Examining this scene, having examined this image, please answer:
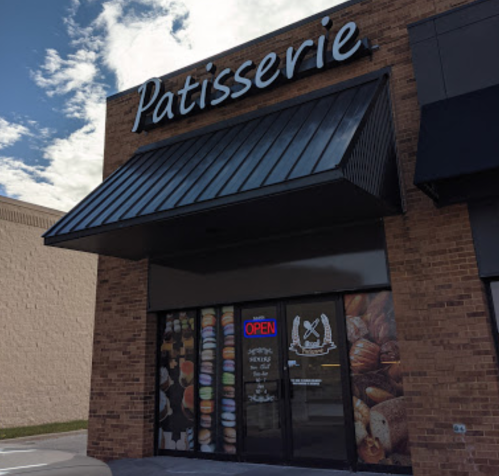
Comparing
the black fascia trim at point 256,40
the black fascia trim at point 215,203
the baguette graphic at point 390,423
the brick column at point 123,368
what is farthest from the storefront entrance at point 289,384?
the black fascia trim at point 256,40

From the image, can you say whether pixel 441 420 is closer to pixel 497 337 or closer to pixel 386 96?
pixel 497 337

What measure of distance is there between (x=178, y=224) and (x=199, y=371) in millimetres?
3071

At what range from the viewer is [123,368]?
29.7 ft

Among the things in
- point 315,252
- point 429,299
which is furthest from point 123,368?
point 429,299

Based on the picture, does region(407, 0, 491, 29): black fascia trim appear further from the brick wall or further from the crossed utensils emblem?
the crossed utensils emblem

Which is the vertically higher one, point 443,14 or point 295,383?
point 443,14

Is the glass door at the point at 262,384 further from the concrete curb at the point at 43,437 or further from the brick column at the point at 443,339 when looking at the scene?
the concrete curb at the point at 43,437

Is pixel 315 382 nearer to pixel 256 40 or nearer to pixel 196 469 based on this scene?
pixel 196 469

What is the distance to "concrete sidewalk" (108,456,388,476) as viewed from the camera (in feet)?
22.3

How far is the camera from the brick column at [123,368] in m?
8.65

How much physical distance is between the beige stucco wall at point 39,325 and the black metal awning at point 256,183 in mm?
9086

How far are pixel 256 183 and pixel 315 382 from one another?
335 cm

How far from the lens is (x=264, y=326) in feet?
26.1

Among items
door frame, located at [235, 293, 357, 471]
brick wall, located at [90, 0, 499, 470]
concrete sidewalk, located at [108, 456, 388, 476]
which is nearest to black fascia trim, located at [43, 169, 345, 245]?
brick wall, located at [90, 0, 499, 470]
